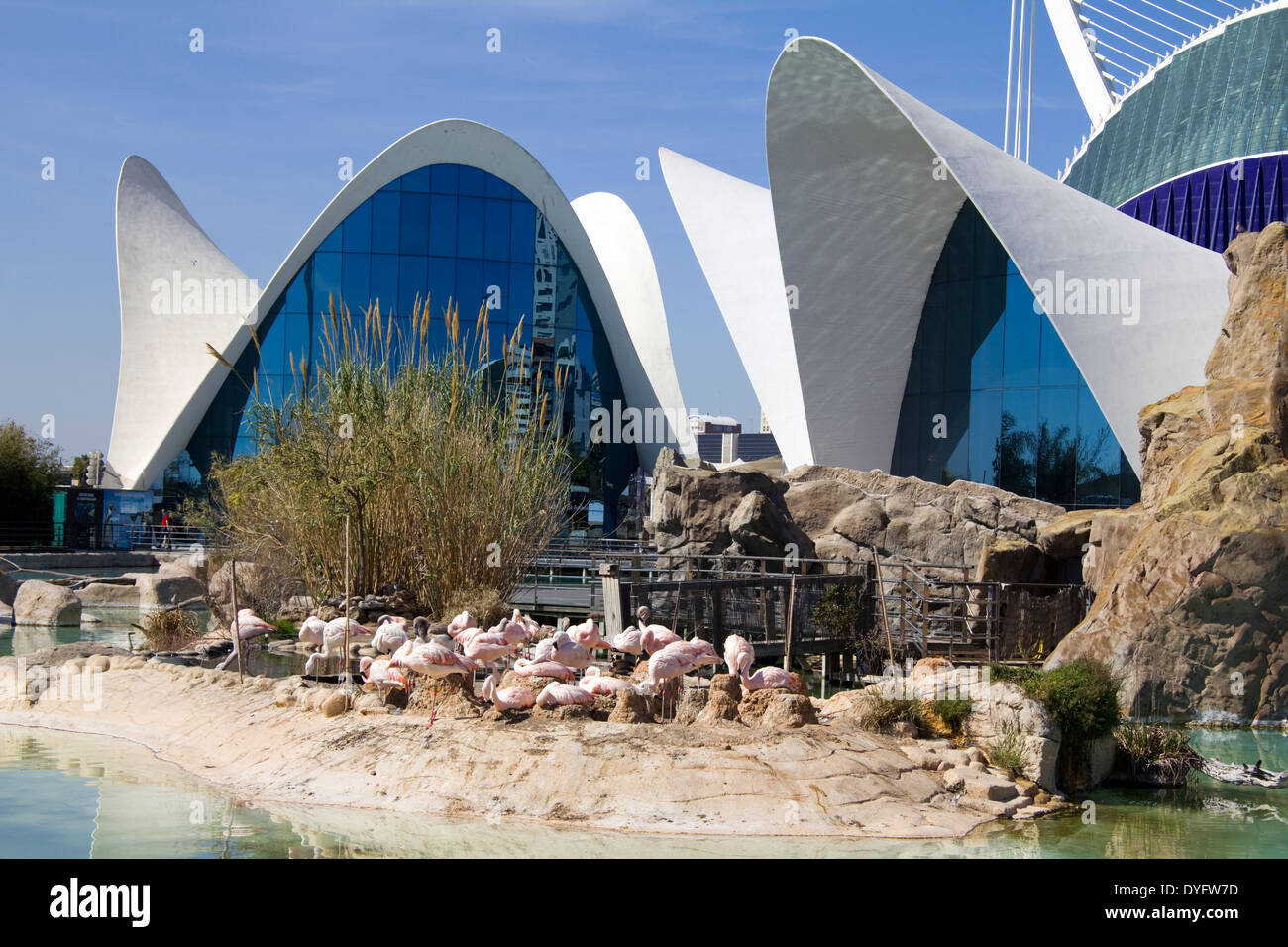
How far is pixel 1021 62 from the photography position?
31688 mm

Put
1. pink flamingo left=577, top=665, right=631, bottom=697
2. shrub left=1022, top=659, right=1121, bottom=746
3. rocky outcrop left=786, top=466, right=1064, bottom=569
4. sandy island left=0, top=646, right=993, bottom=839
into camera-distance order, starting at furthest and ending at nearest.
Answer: rocky outcrop left=786, top=466, right=1064, bottom=569
pink flamingo left=577, top=665, right=631, bottom=697
shrub left=1022, top=659, right=1121, bottom=746
sandy island left=0, top=646, right=993, bottom=839

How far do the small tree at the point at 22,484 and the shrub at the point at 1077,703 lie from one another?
2629cm

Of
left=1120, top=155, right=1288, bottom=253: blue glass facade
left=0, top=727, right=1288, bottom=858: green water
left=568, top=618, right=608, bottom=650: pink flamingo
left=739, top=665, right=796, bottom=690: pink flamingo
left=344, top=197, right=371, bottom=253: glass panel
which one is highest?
left=1120, top=155, right=1288, bottom=253: blue glass facade

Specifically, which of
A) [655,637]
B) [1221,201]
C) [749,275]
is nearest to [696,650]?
[655,637]

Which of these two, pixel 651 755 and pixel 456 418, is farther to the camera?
pixel 456 418

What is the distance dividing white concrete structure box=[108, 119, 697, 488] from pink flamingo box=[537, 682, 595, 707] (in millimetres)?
21965

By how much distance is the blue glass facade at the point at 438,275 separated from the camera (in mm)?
28062

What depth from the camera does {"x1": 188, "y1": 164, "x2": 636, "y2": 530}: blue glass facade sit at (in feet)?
92.1

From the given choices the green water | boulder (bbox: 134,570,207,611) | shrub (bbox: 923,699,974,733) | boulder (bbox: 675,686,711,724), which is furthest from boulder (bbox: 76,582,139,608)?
shrub (bbox: 923,699,974,733)

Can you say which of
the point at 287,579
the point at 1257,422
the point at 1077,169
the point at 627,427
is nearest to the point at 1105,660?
the point at 1257,422

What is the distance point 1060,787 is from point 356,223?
76.9ft

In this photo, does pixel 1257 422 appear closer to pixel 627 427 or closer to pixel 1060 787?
pixel 1060 787

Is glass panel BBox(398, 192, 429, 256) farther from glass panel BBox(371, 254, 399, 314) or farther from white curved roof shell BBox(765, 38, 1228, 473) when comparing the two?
white curved roof shell BBox(765, 38, 1228, 473)

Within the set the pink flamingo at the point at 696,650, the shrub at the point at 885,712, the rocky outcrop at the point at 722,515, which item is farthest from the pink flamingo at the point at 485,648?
the rocky outcrop at the point at 722,515
